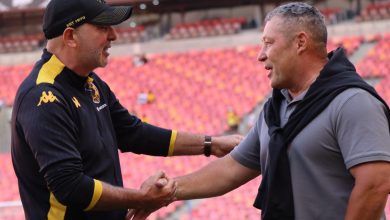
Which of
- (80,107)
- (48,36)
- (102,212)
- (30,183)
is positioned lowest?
(102,212)

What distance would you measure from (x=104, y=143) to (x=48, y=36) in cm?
53

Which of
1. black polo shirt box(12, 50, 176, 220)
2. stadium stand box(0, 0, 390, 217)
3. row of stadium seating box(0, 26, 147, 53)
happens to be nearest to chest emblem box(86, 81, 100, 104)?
black polo shirt box(12, 50, 176, 220)

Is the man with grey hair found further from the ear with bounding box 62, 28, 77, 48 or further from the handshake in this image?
the ear with bounding box 62, 28, 77, 48

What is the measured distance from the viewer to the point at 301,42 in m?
2.84

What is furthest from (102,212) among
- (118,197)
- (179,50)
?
(179,50)

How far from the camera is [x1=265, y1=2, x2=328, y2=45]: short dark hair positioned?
2824mm

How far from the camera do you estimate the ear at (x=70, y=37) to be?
Result: 10.3 ft

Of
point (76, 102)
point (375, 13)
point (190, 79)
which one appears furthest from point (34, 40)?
point (76, 102)

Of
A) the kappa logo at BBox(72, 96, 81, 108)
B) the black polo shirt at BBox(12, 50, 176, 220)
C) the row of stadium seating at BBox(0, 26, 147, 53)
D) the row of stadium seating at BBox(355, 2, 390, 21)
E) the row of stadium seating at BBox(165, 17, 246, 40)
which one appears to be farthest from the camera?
the row of stadium seating at BBox(0, 26, 147, 53)

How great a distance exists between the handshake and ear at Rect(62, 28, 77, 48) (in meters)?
0.68

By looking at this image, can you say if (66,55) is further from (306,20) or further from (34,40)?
(34,40)

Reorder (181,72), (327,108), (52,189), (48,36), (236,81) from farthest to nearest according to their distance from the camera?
(181,72), (236,81), (48,36), (52,189), (327,108)

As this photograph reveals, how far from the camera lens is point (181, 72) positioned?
1981 centimetres

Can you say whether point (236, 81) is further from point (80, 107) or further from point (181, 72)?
point (80, 107)
